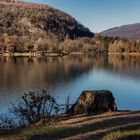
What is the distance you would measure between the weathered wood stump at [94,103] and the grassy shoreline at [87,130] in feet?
5.44

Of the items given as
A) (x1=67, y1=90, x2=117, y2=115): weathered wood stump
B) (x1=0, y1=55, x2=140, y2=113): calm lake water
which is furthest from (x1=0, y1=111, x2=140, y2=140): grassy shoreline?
(x1=0, y1=55, x2=140, y2=113): calm lake water

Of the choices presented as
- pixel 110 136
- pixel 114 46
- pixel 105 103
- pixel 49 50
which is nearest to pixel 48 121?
pixel 105 103

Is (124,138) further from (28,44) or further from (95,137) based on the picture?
(28,44)

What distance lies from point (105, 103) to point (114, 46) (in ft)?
575

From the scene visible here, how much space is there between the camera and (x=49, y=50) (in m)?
179

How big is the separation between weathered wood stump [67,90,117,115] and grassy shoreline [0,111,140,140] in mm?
1659

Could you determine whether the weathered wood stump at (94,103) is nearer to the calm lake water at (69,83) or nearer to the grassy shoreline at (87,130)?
the grassy shoreline at (87,130)

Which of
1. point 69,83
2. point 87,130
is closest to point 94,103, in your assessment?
point 87,130

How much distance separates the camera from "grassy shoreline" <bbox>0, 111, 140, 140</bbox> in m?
9.78

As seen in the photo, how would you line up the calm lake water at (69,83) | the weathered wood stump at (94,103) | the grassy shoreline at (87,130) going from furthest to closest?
the calm lake water at (69,83), the weathered wood stump at (94,103), the grassy shoreline at (87,130)

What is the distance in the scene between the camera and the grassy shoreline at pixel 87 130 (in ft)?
32.1

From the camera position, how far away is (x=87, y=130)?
36.9ft

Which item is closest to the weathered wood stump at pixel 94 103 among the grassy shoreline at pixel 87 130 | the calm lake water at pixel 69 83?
the grassy shoreline at pixel 87 130

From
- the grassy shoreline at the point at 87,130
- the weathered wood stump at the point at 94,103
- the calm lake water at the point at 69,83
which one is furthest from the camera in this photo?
the calm lake water at the point at 69,83
